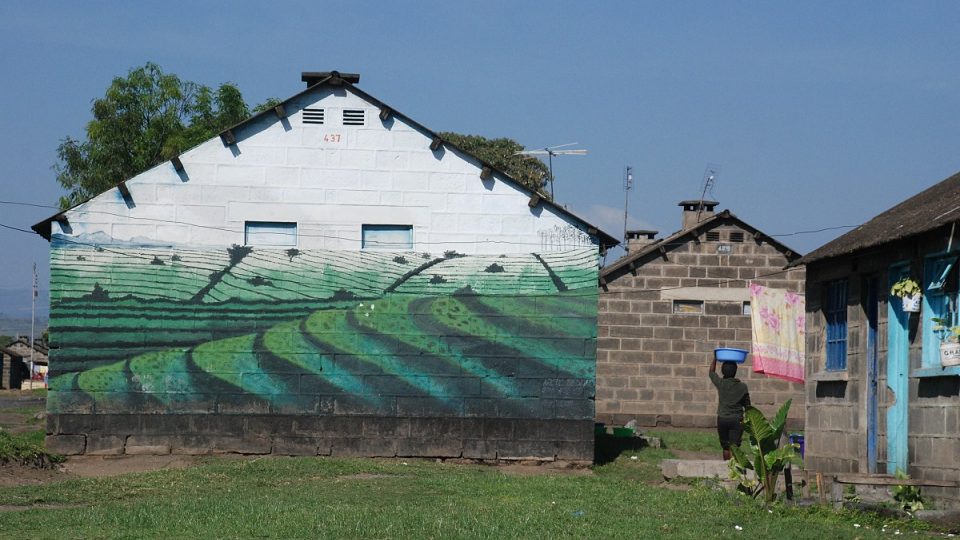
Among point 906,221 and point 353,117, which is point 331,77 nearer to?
point 353,117

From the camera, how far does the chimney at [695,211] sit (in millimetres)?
33906

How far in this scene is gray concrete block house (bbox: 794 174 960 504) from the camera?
13.9 m

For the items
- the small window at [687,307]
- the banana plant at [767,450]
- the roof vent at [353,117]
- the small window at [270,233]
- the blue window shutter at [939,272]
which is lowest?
the banana plant at [767,450]

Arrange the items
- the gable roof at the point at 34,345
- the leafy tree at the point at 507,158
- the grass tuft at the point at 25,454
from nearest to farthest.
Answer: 1. the grass tuft at the point at 25,454
2. the leafy tree at the point at 507,158
3. the gable roof at the point at 34,345

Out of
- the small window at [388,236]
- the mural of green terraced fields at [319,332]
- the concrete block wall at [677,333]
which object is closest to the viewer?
the mural of green terraced fields at [319,332]

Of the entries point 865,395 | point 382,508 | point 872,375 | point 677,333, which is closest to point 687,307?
Answer: point 677,333

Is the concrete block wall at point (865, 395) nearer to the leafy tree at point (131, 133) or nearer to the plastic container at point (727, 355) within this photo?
the plastic container at point (727, 355)

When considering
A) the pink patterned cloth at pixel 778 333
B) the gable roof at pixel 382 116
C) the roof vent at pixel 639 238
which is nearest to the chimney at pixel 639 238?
the roof vent at pixel 639 238

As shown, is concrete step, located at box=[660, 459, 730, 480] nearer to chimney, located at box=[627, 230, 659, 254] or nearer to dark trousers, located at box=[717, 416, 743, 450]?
dark trousers, located at box=[717, 416, 743, 450]

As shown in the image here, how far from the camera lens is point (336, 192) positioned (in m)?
21.1

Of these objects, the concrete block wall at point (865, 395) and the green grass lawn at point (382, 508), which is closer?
the green grass lawn at point (382, 508)

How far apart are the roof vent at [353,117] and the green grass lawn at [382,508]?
5.73 m

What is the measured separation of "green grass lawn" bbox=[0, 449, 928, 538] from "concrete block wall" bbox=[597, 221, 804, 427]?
34.5 feet

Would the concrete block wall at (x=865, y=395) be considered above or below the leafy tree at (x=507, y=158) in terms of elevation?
below
